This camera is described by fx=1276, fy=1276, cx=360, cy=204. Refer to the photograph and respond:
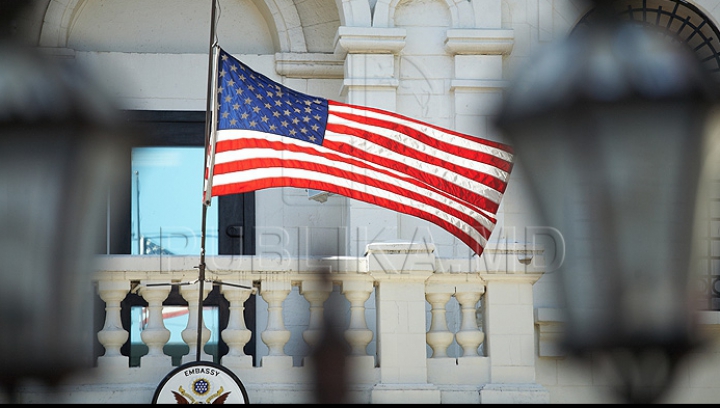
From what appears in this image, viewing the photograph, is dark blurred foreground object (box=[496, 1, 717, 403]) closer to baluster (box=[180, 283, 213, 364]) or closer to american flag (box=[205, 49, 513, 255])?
american flag (box=[205, 49, 513, 255])

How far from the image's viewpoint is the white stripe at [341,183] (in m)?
11.9

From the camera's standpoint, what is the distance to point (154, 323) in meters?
12.0

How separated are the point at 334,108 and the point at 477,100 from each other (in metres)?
3.16

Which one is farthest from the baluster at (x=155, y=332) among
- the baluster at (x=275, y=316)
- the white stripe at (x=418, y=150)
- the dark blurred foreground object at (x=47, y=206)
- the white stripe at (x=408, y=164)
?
the white stripe at (x=418, y=150)

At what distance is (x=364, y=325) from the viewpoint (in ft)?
40.1

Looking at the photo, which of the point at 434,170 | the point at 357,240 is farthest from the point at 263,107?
the point at 357,240

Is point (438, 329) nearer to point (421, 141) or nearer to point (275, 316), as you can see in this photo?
point (275, 316)

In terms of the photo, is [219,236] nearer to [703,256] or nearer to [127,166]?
[127,166]

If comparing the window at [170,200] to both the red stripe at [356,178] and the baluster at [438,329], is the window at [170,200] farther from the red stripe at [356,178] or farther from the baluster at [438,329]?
the baluster at [438,329]

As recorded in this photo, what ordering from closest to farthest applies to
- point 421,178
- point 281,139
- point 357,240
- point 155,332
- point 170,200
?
point 155,332
point 281,139
point 421,178
point 357,240
point 170,200

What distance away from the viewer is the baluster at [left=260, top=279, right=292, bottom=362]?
12125mm

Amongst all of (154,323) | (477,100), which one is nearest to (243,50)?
(477,100)

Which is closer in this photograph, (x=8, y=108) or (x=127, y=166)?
(x=8, y=108)

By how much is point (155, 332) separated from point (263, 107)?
7.71ft
